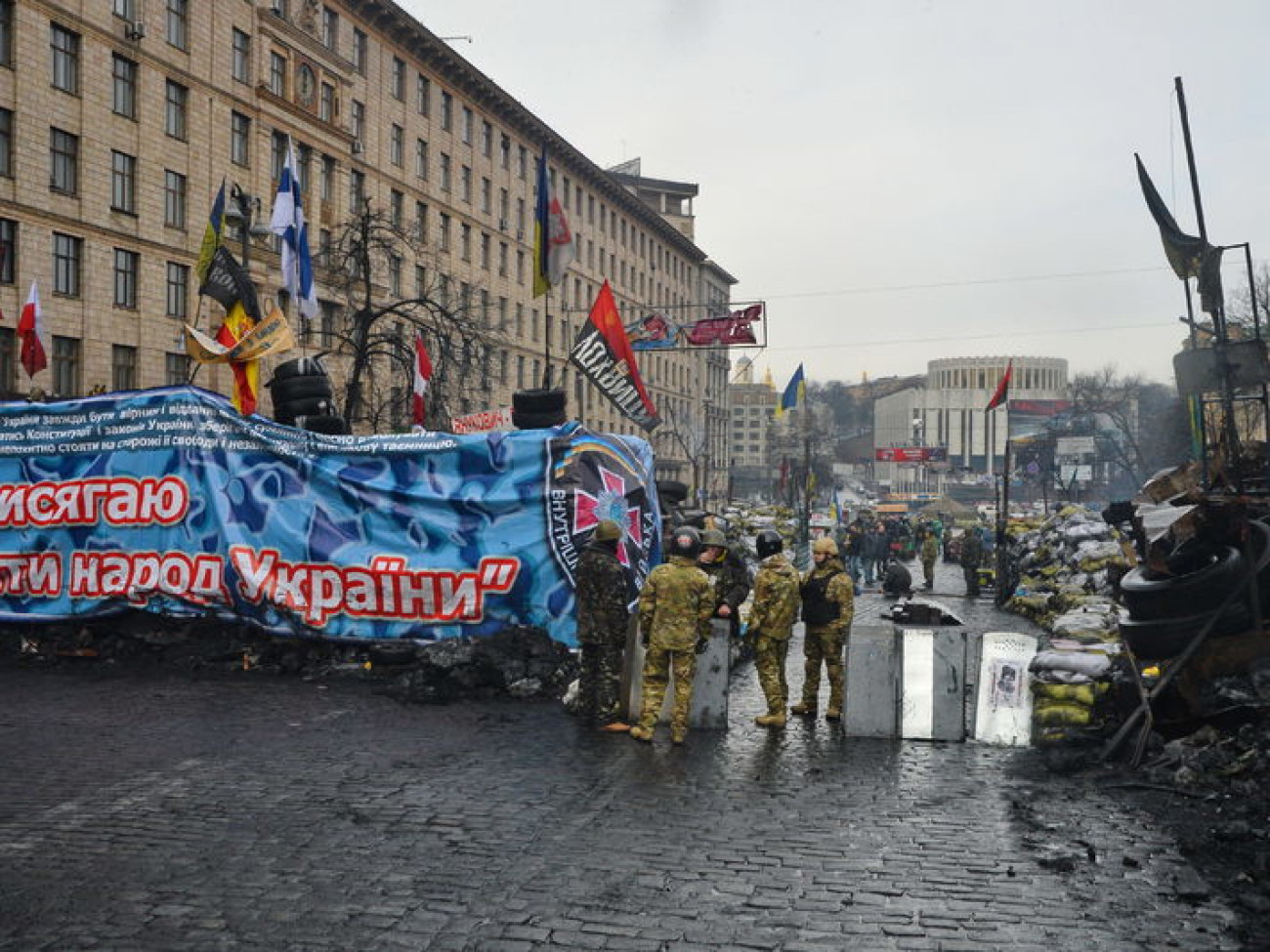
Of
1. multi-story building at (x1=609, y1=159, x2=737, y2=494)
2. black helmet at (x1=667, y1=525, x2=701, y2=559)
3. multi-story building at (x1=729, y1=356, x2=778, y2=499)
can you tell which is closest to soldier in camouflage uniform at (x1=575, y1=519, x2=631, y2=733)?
black helmet at (x1=667, y1=525, x2=701, y2=559)

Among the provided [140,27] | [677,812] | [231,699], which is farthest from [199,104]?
[677,812]

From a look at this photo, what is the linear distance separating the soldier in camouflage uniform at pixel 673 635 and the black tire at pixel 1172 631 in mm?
3864

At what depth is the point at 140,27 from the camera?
116ft

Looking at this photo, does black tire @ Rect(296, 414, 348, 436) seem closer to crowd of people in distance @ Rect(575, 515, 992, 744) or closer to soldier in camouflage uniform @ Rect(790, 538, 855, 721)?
crowd of people in distance @ Rect(575, 515, 992, 744)

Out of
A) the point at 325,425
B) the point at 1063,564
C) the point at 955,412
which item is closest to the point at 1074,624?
the point at 325,425

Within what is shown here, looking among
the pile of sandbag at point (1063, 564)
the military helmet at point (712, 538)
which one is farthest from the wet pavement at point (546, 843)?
the pile of sandbag at point (1063, 564)

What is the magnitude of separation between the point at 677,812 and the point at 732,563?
669cm

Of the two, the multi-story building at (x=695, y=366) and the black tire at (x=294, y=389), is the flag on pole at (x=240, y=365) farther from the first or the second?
the multi-story building at (x=695, y=366)

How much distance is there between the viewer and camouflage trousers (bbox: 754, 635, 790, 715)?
32.4ft

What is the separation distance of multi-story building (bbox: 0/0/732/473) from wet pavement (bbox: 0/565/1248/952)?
12.2m

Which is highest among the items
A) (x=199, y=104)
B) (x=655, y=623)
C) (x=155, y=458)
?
(x=199, y=104)

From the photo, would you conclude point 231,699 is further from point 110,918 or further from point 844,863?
point 844,863

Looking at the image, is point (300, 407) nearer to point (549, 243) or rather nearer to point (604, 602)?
point (549, 243)

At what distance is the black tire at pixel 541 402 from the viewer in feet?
42.7
